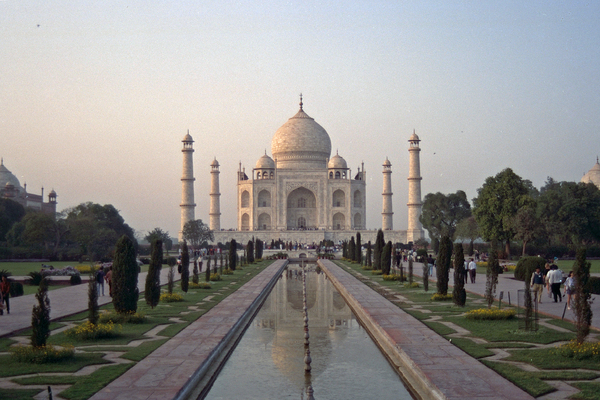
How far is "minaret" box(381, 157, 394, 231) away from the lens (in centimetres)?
4906

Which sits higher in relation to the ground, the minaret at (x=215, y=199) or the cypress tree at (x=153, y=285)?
the minaret at (x=215, y=199)

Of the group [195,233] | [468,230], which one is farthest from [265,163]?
[468,230]

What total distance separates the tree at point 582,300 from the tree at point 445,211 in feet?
127

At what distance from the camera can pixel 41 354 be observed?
7.36m

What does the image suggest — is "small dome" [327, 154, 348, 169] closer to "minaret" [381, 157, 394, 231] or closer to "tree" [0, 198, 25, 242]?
"minaret" [381, 157, 394, 231]

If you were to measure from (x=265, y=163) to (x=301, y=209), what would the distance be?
4.69 metres

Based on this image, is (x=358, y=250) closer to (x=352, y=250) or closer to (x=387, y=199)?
(x=352, y=250)

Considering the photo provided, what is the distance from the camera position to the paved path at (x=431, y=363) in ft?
20.2

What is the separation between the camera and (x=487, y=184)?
3062 centimetres

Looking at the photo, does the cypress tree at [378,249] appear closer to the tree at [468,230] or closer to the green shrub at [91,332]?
the green shrub at [91,332]

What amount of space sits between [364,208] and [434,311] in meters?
40.0

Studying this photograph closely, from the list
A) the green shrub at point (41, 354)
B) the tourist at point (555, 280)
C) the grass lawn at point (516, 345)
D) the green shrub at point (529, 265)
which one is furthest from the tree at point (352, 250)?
the green shrub at point (41, 354)

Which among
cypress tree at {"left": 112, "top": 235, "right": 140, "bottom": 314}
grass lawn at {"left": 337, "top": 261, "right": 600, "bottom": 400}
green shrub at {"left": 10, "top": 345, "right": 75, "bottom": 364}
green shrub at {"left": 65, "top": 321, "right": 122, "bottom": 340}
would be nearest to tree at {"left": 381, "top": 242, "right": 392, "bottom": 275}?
grass lawn at {"left": 337, "top": 261, "right": 600, "bottom": 400}

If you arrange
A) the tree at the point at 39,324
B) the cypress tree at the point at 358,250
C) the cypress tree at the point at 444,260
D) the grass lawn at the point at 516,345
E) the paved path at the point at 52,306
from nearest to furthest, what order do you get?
the grass lawn at the point at 516,345 → the tree at the point at 39,324 → the paved path at the point at 52,306 → the cypress tree at the point at 444,260 → the cypress tree at the point at 358,250
